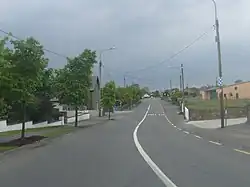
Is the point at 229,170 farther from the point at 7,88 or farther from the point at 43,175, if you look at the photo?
the point at 7,88

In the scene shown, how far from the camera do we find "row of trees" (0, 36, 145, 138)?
79.1ft

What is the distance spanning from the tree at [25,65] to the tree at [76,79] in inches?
855

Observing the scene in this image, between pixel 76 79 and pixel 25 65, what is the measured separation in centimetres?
2272

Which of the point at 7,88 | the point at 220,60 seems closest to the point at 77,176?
the point at 7,88

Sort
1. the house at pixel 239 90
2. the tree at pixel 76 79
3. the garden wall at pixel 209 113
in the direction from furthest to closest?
the house at pixel 239 90 → the garden wall at pixel 209 113 → the tree at pixel 76 79

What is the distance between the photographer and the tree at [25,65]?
24547 millimetres

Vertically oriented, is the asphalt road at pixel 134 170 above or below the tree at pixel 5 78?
below

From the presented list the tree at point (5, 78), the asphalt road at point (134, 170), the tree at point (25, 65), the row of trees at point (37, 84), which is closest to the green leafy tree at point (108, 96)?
the row of trees at point (37, 84)

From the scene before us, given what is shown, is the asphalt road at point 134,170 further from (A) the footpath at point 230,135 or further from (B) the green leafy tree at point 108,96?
(B) the green leafy tree at point 108,96

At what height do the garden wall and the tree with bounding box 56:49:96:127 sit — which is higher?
the tree with bounding box 56:49:96:127

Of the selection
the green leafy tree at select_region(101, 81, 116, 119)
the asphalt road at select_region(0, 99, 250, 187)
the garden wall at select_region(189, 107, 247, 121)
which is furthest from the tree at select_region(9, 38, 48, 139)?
the green leafy tree at select_region(101, 81, 116, 119)

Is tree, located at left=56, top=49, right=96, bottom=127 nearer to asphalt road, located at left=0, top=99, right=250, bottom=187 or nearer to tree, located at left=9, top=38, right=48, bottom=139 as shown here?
tree, located at left=9, top=38, right=48, bottom=139

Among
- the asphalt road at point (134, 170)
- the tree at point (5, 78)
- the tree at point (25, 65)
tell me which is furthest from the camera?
the tree at point (25, 65)

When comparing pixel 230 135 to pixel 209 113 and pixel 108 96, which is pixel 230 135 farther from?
pixel 108 96
